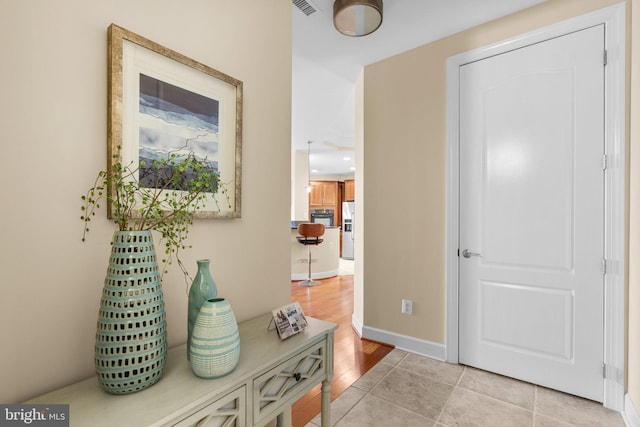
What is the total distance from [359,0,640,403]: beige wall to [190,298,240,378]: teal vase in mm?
1986

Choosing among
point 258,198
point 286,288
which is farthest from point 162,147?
point 286,288

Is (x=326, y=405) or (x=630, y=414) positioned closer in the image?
(x=326, y=405)

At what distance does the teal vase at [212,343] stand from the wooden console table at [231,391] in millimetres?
34

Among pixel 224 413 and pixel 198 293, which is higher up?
pixel 198 293

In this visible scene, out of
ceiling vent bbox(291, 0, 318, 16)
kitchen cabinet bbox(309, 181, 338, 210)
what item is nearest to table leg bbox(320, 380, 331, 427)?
ceiling vent bbox(291, 0, 318, 16)

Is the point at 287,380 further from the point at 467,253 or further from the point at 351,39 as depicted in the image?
the point at 351,39

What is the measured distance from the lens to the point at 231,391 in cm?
89

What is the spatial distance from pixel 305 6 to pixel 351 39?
22.3 inches

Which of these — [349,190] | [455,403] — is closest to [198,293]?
[455,403]

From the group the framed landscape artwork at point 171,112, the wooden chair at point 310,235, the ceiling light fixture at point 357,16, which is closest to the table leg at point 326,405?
the framed landscape artwork at point 171,112

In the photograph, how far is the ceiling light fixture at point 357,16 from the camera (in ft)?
6.07

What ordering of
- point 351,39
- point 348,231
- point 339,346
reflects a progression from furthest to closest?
point 348,231 < point 339,346 < point 351,39

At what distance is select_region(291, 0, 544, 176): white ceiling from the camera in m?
2.06

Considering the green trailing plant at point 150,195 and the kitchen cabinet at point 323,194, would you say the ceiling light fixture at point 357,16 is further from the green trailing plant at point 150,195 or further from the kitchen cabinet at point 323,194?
the kitchen cabinet at point 323,194
